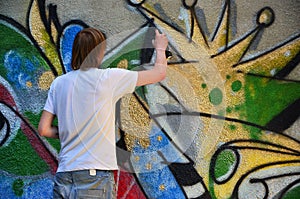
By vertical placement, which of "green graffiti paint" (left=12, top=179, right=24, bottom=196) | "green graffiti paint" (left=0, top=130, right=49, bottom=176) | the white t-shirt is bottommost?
"green graffiti paint" (left=12, top=179, right=24, bottom=196)

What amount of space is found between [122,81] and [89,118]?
259 mm

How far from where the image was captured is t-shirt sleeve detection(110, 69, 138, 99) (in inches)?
111

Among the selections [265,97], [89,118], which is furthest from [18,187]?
[265,97]

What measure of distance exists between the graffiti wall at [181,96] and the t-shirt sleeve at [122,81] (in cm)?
117

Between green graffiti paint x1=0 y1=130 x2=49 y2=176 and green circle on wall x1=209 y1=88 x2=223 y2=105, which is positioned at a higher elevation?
green circle on wall x1=209 y1=88 x2=223 y2=105

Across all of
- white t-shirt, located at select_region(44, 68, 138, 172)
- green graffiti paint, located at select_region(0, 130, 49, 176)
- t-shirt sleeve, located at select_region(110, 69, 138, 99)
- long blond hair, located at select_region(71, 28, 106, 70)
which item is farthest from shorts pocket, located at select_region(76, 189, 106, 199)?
green graffiti paint, located at select_region(0, 130, 49, 176)

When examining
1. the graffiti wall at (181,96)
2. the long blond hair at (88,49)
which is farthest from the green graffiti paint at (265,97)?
the long blond hair at (88,49)

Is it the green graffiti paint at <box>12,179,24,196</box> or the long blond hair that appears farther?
the green graffiti paint at <box>12,179,24,196</box>

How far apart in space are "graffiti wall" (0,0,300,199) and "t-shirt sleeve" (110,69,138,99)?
1.17m

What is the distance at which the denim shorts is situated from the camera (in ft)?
9.12

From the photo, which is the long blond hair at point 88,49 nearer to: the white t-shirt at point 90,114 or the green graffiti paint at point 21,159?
the white t-shirt at point 90,114

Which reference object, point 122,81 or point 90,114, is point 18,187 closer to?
point 90,114

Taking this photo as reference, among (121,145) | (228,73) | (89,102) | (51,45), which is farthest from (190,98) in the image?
(89,102)

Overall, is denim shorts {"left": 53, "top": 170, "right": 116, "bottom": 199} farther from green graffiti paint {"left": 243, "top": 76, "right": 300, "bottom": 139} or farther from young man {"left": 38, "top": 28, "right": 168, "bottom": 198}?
green graffiti paint {"left": 243, "top": 76, "right": 300, "bottom": 139}
